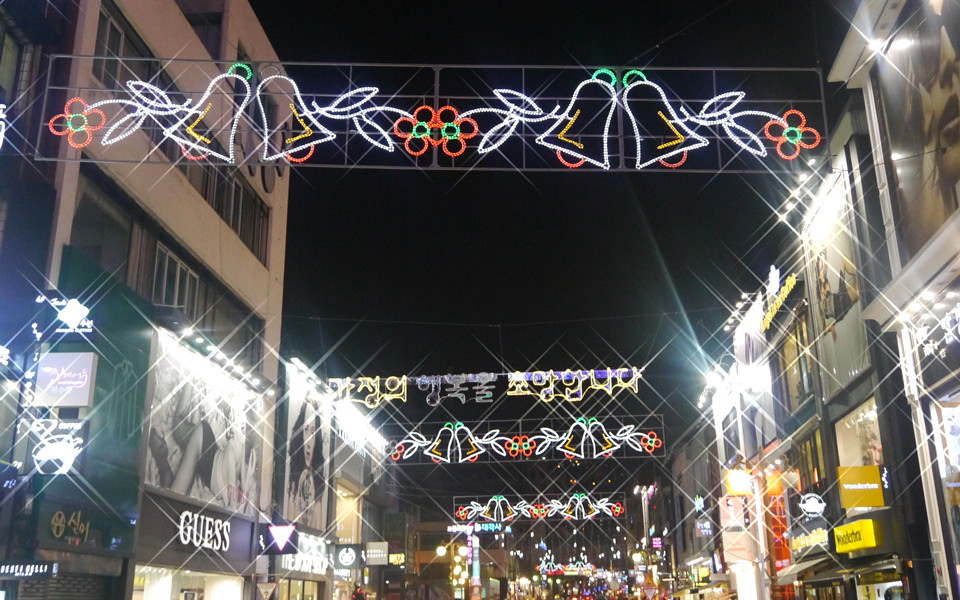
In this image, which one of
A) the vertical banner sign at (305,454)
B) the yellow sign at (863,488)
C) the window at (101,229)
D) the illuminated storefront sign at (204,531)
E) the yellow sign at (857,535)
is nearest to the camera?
the window at (101,229)

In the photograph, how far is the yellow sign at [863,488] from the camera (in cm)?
1630

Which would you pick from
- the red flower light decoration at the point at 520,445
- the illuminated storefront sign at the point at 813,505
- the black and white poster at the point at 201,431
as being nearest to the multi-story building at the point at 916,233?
the illuminated storefront sign at the point at 813,505

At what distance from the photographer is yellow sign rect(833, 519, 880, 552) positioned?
16641mm

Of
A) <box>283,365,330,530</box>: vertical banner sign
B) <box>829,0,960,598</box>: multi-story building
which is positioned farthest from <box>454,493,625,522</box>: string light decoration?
<box>829,0,960,598</box>: multi-story building

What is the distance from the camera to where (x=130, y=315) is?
15711 millimetres

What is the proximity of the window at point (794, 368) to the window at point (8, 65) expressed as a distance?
18.5 m

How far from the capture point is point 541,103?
60.0 ft

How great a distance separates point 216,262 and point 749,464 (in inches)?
833

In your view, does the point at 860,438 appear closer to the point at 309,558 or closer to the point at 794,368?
the point at 794,368

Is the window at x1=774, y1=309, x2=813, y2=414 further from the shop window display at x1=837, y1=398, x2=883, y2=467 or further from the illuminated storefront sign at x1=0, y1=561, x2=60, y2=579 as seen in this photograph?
the illuminated storefront sign at x1=0, y1=561, x2=60, y2=579

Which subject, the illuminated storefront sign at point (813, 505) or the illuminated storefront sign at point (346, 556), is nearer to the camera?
the illuminated storefront sign at point (813, 505)

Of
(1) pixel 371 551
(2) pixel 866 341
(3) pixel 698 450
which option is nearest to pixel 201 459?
(2) pixel 866 341

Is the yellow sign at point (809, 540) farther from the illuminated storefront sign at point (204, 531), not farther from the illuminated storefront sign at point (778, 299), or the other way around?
the illuminated storefront sign at point (204, 531)

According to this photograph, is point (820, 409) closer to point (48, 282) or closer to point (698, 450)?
point (48, 282)
